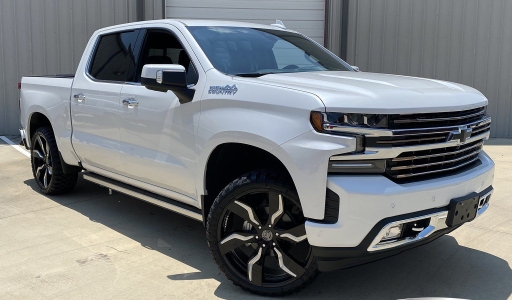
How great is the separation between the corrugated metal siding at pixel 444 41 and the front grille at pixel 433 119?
7.61 metres

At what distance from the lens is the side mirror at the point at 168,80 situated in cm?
405

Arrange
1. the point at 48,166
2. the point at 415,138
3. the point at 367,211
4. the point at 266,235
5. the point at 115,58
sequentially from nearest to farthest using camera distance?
1. the point at 367,211
2. the point at 415,138
3. the point at 266,235
4. the point at 115,58
5. the point at 48,166

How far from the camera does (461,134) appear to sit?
3596 millimetres

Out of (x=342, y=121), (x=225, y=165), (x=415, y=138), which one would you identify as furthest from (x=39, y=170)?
(x=415, y=138)

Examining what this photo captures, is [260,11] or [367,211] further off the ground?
[260,11]

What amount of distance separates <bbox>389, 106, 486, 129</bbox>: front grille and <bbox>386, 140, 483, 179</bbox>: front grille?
0.15 meters

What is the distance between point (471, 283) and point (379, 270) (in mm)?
644

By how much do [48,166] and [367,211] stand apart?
14.0ft

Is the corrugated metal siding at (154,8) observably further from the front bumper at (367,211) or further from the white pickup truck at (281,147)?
the front bumper at (367,211)

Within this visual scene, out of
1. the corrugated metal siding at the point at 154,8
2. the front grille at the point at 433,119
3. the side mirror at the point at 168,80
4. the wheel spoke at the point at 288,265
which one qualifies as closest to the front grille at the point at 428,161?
the front grille at the point at 433,119

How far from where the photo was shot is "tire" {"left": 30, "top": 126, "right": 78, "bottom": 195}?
616 cm

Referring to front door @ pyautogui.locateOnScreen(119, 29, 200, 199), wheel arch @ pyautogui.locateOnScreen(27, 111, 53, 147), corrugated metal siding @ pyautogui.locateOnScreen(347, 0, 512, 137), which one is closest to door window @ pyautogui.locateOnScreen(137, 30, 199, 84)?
front door @ pyautogui.locateOnScreen(119, 29, 200, 199)

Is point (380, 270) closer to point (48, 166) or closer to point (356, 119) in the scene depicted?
point (356, 119)

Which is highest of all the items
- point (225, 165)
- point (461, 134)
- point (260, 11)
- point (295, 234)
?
point (260, 11)
